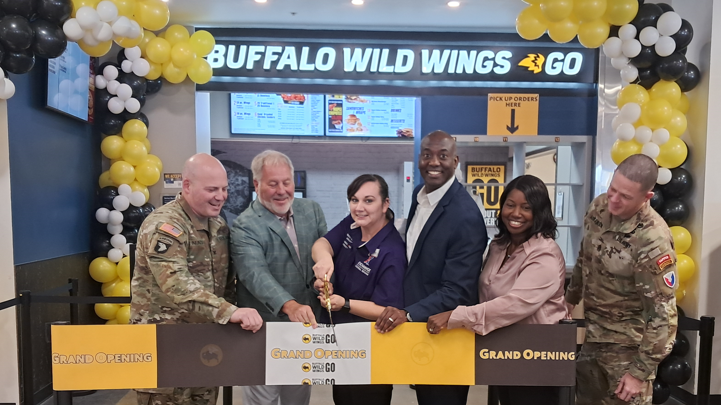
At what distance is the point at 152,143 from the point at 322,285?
151 inches

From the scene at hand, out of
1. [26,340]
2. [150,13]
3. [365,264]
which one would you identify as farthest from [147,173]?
[365,264]

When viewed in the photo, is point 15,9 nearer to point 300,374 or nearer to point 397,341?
point 300,374

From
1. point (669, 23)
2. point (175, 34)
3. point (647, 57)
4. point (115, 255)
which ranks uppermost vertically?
point (175, 34)

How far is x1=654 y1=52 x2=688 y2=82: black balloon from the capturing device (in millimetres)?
3572

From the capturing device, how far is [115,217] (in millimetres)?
4500

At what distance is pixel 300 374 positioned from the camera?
1.94 meters

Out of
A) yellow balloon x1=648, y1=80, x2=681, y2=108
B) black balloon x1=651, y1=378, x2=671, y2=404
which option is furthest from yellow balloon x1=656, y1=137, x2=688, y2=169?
black balloon x1=651, y1=378, x2=671, y2=404

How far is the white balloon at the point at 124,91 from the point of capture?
14.7 ft

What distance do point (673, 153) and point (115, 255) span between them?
497cm

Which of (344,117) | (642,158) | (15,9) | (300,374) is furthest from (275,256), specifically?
(344,117)

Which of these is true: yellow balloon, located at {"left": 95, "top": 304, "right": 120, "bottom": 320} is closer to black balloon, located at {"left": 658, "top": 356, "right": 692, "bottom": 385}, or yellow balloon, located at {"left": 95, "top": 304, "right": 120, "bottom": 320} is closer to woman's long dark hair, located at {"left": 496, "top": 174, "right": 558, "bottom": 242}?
woman's long dark hair, located at {"left": 496, "top": 174, "right": 558, "bottom": 242}

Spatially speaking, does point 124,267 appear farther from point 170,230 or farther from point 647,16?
point 647,16

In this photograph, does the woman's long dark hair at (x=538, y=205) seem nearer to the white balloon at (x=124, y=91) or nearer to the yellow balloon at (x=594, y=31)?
the yellow balloon at (x=594, y=31)

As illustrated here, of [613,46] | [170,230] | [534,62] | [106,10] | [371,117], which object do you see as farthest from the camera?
[371,117]
